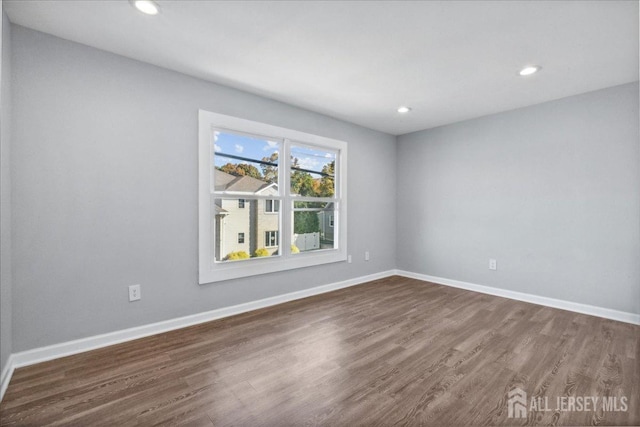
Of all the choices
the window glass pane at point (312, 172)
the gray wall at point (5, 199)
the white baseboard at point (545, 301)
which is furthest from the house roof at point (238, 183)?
the white baseboard at point (545, 301)

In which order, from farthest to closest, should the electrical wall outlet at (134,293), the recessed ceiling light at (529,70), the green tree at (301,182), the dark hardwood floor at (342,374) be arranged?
the green tree at (301,182)
the recessed ceiling light at (529,70)
the electrical wall outlet at (134,293)
the dark hardwood floor at (342,374)

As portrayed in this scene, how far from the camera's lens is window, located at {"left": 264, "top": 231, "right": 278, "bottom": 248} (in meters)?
3.44

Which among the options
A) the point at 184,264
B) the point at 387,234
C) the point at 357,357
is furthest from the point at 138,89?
the point at 387,234

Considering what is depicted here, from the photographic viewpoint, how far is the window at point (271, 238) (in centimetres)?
344

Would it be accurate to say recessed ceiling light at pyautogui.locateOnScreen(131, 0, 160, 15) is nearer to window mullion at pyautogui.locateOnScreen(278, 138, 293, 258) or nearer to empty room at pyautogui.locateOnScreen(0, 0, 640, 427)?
empty room at pyautogui.locateOnScreen(0, 0, 640, 427)

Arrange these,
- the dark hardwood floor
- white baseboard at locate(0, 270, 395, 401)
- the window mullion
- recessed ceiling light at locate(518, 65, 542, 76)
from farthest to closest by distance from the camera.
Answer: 1. the window mullion
2. recessed ceiling light at locate(518, 65, 542, 76)
3. white baseboard at locate(0, 270, 395, 401)
4. the dark hardwood floor

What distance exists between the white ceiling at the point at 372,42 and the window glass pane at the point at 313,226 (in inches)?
57.3

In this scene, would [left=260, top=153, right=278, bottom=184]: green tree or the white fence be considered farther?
the white fence

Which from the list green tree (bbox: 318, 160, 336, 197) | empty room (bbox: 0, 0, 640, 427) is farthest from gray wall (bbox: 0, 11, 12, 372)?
green tree (bbox: 318, 160, 336, 197)

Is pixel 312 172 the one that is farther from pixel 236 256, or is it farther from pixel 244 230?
pixel 236 256

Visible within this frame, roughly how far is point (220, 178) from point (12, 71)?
1.63m

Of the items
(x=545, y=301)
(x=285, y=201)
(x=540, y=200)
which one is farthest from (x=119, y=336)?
(x=540, y=200)

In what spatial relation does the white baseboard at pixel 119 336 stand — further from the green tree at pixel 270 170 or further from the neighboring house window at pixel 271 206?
the green tree at pixel 270 170

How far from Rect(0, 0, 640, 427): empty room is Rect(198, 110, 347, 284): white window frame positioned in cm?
3
